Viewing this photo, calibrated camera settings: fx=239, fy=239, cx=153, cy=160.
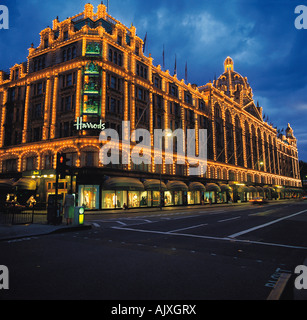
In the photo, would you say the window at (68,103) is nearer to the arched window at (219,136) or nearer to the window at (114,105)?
the window at (114,105)

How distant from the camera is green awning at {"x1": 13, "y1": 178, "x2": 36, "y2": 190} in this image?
31938 millimetres

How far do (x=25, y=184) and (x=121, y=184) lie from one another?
13.4 meters

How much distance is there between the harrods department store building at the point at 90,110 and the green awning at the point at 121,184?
0.12m

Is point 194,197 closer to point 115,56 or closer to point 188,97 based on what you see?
point 188,97

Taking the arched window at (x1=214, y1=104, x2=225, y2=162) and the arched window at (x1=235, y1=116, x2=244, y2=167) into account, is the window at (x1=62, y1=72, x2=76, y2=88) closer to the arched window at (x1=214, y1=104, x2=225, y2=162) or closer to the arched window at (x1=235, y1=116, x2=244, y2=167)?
the arched window at (x1=214, y1=104, x2=225, y2=162)

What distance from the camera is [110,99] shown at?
3303 cm

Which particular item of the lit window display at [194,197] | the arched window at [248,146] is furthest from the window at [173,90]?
the arched window at [248,146]

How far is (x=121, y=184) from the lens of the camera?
29859 mm

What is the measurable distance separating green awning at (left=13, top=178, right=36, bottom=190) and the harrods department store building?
0.61 metres

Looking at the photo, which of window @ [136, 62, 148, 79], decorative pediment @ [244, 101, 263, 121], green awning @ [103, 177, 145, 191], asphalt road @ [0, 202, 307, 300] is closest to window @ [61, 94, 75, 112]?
green awning @ [103, 177, 145, 191]

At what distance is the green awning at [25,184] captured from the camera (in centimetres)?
3194

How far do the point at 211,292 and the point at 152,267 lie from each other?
194cm

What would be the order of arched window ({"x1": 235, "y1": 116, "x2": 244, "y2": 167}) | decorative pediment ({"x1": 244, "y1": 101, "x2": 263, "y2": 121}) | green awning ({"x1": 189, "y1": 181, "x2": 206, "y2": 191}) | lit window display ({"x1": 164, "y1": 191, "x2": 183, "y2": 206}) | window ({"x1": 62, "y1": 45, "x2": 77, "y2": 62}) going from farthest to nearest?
decorative pediment ({"x1": 244, "y1": 101, "x2": 263, "y2": 121})
arched window ({"x1": 235, "y1": 116, "x2": 244, "y2": 167})
green awning ({"x1": 189, "y1": 181, "x2": 206, "y2": 191})
lit window display ({"x1": 164, "y1": 191, "x2": 183, "y2": 206})
window ({"x1": 62, "y1": 45, "x2": 77, "y2": 62})

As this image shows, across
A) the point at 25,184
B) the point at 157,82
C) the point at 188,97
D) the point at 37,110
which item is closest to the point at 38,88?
the point at 37,110
